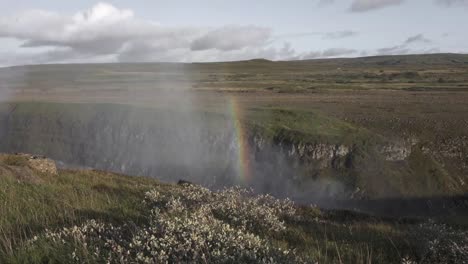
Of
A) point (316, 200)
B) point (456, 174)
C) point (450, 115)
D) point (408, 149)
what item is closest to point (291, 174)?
point (316, 200)

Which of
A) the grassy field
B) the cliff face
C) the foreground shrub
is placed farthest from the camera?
the cliff face

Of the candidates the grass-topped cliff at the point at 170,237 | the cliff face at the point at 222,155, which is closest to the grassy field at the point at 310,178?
the grass-topped cliff at the point at 170,237

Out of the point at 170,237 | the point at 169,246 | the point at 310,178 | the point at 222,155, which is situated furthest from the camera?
the point at 222,155

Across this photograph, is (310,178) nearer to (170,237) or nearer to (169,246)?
(170,237)

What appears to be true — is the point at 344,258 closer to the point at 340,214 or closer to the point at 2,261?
the point at 2,261

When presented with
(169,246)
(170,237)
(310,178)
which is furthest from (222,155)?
(169,246)

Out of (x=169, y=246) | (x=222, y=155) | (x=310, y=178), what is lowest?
(x=310, y=178)

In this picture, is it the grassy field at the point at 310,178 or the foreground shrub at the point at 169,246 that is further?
the grassy field at the point at 310,178

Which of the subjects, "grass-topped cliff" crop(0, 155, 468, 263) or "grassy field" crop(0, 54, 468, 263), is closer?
"grass-topped cliff" crop(0, 155, 468, 263)

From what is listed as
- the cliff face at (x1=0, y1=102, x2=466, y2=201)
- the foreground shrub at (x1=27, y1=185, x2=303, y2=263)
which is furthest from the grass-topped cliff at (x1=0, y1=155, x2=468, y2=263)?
the cliff face at (x1=0, y1=102, x2=466, y2=201)

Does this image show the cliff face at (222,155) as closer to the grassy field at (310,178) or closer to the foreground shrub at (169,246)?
the grassy field at (310,178)

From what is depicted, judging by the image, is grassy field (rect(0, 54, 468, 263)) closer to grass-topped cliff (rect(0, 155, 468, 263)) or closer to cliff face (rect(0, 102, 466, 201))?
grass-topped cliff (rect(0, 155, 468, 263))

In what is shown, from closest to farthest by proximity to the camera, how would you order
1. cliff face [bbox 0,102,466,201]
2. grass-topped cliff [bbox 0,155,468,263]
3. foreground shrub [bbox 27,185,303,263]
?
1. foreground shrub [bbox 27,185,303,263]
2. grass-topped cliff [bbox 0,155,468,263]
3. cliff face [bbox 0,102,466,201]

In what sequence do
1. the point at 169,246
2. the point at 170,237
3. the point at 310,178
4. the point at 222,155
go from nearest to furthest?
the point at 169,246 → the point at 170,237 → the point at 310,178 → the point at 222,155
